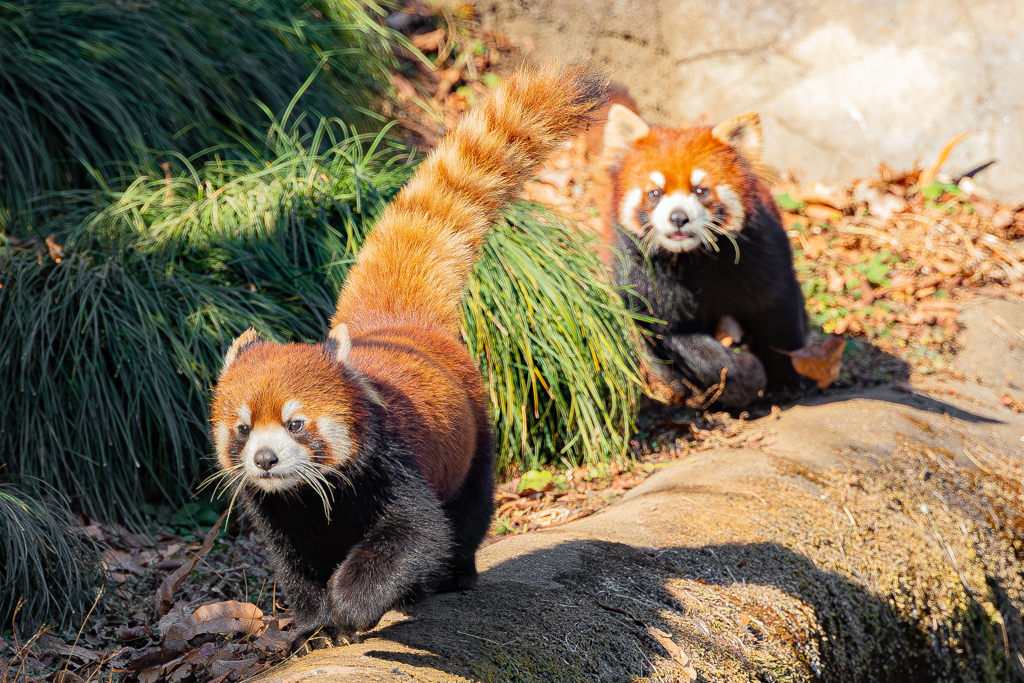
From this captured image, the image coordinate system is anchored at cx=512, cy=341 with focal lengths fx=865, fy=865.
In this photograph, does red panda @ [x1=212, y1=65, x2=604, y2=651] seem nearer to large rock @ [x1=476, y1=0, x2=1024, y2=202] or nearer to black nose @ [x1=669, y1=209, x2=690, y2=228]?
black nose @ [x1=669, y1=209, x2=690, y2=228]

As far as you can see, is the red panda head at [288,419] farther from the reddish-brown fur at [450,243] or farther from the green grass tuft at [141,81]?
the green grass tuft at [141,81]

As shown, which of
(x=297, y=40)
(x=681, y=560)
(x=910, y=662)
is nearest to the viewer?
(x=681, y=560)

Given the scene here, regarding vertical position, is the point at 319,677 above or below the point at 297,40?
below

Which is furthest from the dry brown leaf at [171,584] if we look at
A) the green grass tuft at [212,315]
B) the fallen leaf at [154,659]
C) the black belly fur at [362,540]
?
the green grass tuft at [212,315]

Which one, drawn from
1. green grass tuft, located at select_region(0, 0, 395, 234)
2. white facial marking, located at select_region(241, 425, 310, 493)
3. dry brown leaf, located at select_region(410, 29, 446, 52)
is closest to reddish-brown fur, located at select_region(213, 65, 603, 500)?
white facial marking, located at select_region(241, 425, 310, 493)

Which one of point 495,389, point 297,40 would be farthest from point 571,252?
point 297,40

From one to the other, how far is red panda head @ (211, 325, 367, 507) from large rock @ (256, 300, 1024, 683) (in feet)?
1.67

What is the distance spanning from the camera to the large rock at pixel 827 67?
7316mm

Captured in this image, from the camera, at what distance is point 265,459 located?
234 centimetres

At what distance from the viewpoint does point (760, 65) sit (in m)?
7.86

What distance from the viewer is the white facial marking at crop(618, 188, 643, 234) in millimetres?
4754

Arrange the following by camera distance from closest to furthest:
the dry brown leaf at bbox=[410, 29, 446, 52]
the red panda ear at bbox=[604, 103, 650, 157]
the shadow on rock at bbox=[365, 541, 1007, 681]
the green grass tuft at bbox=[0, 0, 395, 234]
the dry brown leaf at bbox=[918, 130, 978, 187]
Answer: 1. the shadow on rock at bbox=[365, 541, 1007, 681]
2. the red panda ear at bbox=[604, 103, 650, 157]
3. the green grass tuft at bbox=[0, 0, 395, 234]
4. the dry brown leaf at bbox=[918, 130, 978, 187]
5. the dry brown leaf at bbox=[410, 29, 446, 52]

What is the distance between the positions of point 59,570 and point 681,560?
2.21m

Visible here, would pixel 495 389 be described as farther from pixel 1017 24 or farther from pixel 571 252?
pixel 1017 24
